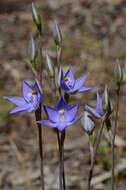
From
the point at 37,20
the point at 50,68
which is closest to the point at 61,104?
the point at 50,68

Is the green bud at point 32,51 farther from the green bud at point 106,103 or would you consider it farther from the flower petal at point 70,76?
the green bud at point 106,103

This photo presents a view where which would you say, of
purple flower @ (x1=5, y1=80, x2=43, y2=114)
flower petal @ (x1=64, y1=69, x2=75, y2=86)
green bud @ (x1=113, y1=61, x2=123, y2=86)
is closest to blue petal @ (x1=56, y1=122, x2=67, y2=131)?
purple flower @ (x1=5, y1=80, x2=43, y2=114)

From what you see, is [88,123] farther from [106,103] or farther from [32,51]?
[32,51]

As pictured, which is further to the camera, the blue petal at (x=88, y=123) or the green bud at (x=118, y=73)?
the green bud at (x=118, y=73)

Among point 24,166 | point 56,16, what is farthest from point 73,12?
point 24,166

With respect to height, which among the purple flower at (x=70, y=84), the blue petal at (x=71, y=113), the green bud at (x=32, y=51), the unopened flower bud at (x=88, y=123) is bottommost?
the unopened flower bud at (x=88, y=123)

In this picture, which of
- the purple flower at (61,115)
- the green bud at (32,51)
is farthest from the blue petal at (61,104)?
the green bud at (32,51)
